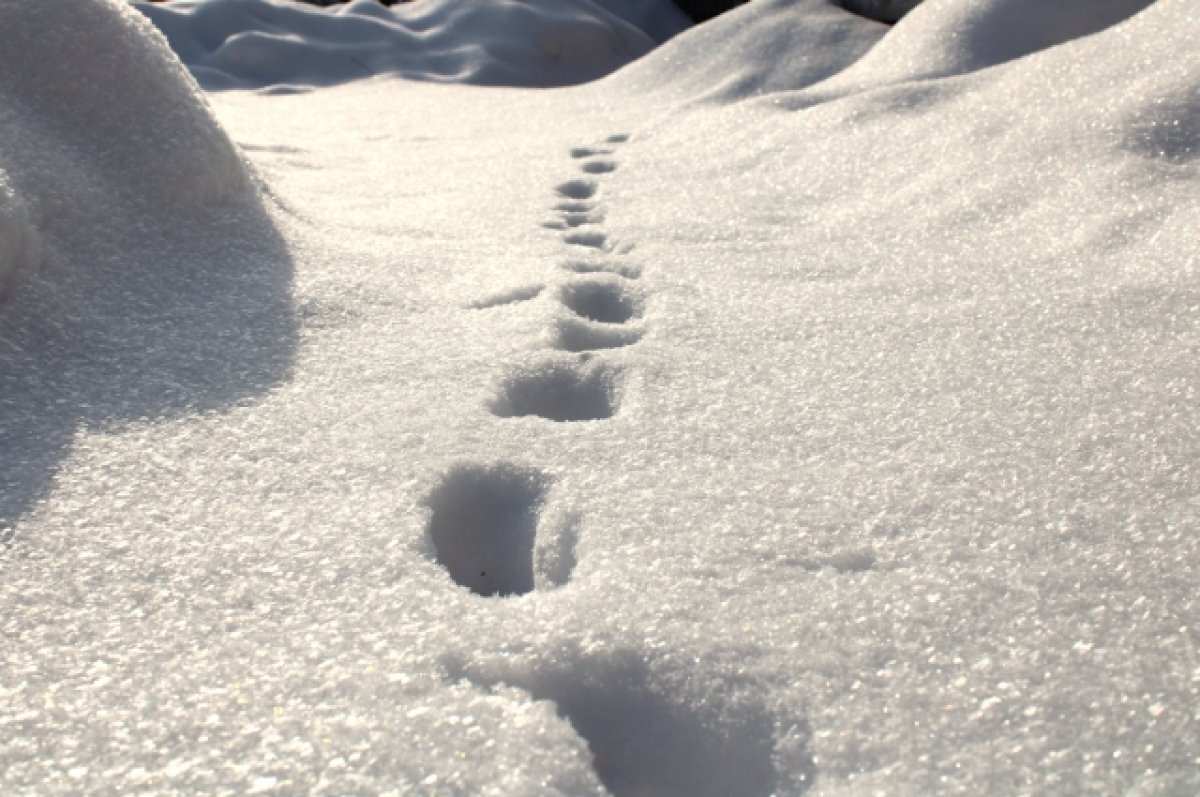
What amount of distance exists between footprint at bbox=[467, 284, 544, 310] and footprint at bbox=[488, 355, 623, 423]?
0.25 metres

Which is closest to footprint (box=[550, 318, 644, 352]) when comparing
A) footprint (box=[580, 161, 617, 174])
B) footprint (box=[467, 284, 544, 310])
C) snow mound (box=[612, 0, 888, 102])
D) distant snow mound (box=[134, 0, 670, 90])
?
footprint (box=[467, 284, 544, 310])

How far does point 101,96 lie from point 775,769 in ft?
4.01

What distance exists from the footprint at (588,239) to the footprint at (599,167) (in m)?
0.59

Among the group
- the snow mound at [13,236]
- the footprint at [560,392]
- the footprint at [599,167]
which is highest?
the snow mound at [13,236]

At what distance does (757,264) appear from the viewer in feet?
4.68

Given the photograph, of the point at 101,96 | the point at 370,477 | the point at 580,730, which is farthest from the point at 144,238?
the point at 580,730

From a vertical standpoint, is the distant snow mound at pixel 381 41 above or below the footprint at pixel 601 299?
below

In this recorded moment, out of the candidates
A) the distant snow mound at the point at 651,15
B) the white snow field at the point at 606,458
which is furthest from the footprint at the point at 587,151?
the distant snow mound at the point at 651,15

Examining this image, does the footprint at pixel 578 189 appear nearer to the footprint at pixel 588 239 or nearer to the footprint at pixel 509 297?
the footprint at pixel 588 239

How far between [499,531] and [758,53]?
2633mm

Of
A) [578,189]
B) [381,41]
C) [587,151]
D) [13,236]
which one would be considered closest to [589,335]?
Answer: [13,236]

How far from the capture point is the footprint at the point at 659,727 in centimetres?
56

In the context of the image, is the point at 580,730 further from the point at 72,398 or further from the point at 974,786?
the point at 72,398

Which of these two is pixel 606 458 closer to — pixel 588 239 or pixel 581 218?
pixel 588 239
